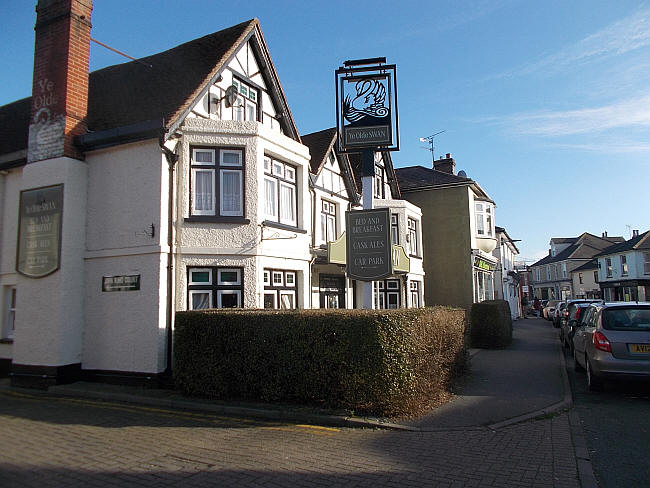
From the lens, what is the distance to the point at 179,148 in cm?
1089

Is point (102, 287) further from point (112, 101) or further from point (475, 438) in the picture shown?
point (475, 438)

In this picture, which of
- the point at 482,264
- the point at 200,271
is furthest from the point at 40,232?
the point at 482,264

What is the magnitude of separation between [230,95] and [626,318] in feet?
33.9

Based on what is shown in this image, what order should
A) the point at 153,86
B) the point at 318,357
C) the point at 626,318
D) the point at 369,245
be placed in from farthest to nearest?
the point at 153,86 < the point at 369,245 < the point at 626,318 < the point at 318,357

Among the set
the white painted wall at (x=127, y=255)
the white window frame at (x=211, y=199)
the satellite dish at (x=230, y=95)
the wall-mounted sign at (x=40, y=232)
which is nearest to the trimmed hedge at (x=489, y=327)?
the white window frame at (x=211, y=199)

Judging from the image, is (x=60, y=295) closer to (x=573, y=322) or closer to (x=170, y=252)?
(x=170, y=252)

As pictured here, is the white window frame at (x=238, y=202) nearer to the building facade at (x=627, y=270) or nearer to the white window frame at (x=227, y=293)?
the white window frame at (x=227, y=293)

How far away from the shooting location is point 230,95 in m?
12.2

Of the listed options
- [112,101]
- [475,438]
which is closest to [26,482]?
[475,438]

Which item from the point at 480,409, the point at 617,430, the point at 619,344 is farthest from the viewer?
the point at 619,344

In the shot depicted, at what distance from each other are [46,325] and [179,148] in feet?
16.4

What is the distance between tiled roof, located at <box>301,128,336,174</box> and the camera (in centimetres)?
1700

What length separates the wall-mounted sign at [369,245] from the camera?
9.34 meters

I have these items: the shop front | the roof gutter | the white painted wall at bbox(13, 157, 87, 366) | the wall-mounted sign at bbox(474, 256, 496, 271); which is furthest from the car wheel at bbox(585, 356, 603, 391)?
the wall-mounted sign at bbox(474, 256, 496, 271)
